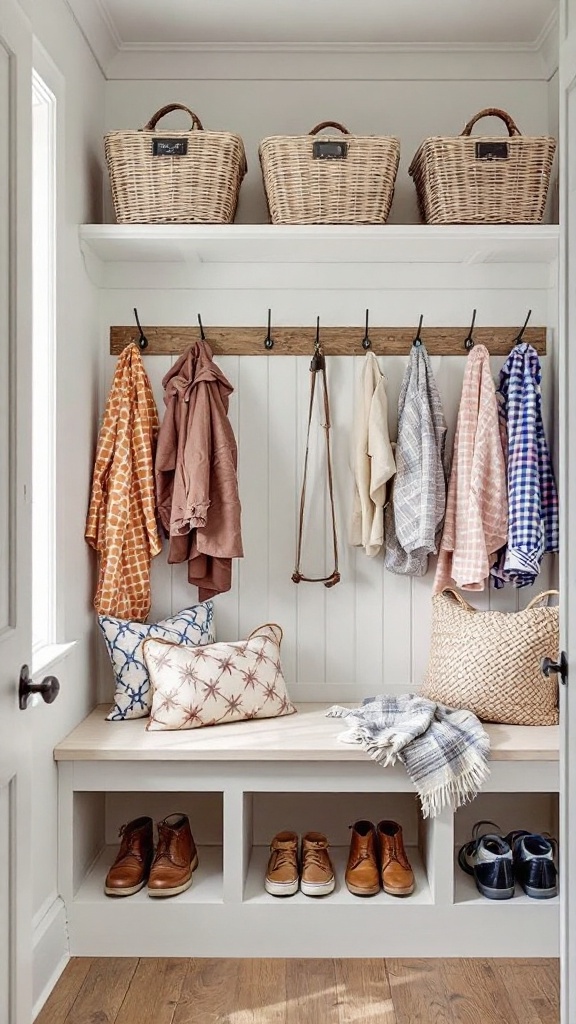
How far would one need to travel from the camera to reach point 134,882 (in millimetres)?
2535

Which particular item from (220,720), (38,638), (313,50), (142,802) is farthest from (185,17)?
(142,802)

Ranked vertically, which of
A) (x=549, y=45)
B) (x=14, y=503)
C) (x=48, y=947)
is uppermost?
(x=549, y=45)

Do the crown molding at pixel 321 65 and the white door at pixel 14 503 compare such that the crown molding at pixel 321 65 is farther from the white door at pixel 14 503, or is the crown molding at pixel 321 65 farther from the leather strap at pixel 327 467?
the white door at pixel 14 503

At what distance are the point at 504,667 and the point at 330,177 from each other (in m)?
1.47

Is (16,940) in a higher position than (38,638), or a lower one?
lower

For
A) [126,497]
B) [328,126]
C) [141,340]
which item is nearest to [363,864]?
[126,497]

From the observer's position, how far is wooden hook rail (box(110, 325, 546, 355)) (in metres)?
2.99

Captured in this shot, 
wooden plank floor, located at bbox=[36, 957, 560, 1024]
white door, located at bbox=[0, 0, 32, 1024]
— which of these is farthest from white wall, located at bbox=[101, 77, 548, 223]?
Result: wooden plank floor, located at bbox=[36, 957, 560, 1024]

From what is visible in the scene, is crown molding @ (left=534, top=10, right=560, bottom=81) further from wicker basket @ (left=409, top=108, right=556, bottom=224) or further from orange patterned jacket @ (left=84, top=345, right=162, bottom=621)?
orange patterned jacket @ (left=84, top=345, right=162, bottom=621)

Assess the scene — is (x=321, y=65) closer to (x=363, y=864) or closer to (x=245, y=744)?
(x=245, y=744)

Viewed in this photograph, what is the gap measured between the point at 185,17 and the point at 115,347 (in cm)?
100

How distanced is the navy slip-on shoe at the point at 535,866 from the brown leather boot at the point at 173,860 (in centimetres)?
91

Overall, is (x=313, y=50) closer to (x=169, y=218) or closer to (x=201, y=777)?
(x=169, y=218)

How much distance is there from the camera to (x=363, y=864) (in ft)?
8.41
